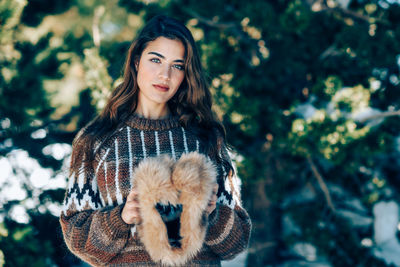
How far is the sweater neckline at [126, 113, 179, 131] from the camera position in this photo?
182cm

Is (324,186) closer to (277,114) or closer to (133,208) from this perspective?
(277,114)

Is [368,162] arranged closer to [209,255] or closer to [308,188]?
[308,188]

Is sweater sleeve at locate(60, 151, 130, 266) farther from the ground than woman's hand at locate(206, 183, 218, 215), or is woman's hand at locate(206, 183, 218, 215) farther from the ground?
woman's hand at locate(206, 183, 218, 215)

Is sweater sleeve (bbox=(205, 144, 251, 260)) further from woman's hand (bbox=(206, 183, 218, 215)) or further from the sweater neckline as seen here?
the sweater neckline

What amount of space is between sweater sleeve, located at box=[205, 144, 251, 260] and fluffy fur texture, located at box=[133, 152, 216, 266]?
191 mm

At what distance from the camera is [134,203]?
141cm

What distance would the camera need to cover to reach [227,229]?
1.59 meters

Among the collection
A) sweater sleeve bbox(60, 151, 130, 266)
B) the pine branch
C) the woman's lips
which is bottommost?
the pine branch

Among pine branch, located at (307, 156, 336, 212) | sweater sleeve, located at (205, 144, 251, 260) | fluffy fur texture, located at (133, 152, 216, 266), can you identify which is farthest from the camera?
pine branch, located at (307, 156, 336, 212)

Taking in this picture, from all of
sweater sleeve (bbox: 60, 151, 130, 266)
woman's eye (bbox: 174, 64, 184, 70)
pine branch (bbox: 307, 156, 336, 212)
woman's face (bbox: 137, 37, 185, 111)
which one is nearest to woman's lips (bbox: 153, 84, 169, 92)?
woman's face (bbox: 137, 37, 185, 111)

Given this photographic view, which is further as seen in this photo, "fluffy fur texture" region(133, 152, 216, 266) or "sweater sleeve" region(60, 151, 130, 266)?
"sweater sleeve" region(60, 151, 130, 266)

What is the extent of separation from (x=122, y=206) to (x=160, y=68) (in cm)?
67

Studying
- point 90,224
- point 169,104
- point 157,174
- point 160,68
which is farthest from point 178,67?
point 90,224

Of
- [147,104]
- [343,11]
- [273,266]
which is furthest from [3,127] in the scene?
[343,11]
